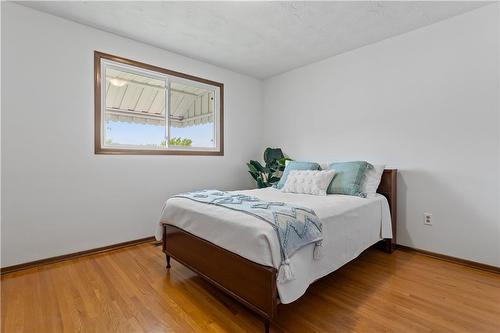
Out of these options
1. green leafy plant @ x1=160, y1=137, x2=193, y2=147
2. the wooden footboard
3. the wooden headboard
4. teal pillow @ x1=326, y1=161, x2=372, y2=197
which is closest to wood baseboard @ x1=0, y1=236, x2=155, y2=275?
the wooden footboard

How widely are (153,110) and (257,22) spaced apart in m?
1.76

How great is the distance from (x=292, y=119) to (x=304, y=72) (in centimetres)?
74

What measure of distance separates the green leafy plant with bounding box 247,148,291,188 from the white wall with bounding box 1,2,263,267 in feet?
4.53

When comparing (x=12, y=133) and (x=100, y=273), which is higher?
(x=12, y=133)

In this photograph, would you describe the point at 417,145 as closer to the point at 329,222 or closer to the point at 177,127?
the point at 329,222

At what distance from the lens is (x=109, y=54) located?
110 inches

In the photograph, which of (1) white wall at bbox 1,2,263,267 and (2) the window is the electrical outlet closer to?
(2) the window

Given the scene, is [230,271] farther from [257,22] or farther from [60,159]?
[257,22]

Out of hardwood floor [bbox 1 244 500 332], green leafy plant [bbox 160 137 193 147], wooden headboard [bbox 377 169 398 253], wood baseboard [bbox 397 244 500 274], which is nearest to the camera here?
hardwood floor [bbox 1 244 500 332]

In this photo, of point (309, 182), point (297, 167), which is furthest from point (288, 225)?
point (297, 167)

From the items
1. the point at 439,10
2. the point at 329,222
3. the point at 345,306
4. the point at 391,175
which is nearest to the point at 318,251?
the point at 329,222

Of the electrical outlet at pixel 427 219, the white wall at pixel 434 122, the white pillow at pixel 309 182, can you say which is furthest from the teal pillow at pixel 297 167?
the electrical outlet at pixel 427 219

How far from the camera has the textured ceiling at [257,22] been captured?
230cm

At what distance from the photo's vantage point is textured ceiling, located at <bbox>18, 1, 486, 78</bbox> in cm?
230
